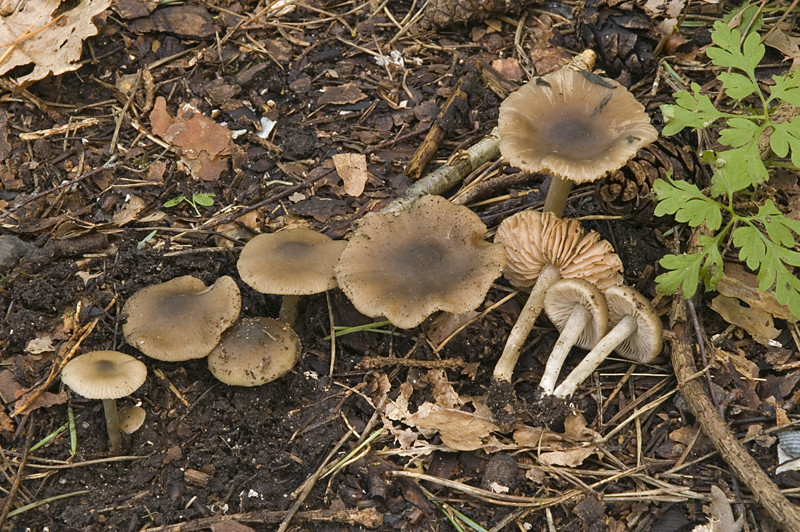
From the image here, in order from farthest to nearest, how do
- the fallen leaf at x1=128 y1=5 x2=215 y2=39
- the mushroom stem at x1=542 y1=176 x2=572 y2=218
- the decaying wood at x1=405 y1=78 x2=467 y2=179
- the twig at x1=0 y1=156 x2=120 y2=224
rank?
the fallen leaf at x1=128 y1=5 x2=215 y2=39
the decaying wood at x1=405 y1=78 x2=467 y2=179
the twig at x1=0 y1=156 x2=120 y2=224
the mushroom stem at x1=542 y1=176 x2=572 y2=218

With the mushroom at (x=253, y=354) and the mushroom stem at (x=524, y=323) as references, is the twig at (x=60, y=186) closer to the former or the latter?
the mushroom at (x=253, y=354)

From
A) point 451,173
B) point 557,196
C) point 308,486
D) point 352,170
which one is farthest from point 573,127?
point 308,486

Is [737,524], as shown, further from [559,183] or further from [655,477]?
[559,183]

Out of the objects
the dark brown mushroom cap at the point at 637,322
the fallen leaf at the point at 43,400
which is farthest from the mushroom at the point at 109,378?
the dark brown mushroom cap at the point at 637,322

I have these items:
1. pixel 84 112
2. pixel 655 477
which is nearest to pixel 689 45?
pixel 655 477

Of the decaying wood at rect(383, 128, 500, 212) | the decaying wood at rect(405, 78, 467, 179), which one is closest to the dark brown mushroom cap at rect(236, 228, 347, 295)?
the decaying wood at rect(383, 128, 500, 212)

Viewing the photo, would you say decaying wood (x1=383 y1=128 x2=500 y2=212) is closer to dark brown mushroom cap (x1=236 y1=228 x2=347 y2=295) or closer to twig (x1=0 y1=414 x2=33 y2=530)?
dark brown mushroom cap (x1=236 y1=228 x2=347 y2=295)

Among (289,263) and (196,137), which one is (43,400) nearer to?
(289,263)
